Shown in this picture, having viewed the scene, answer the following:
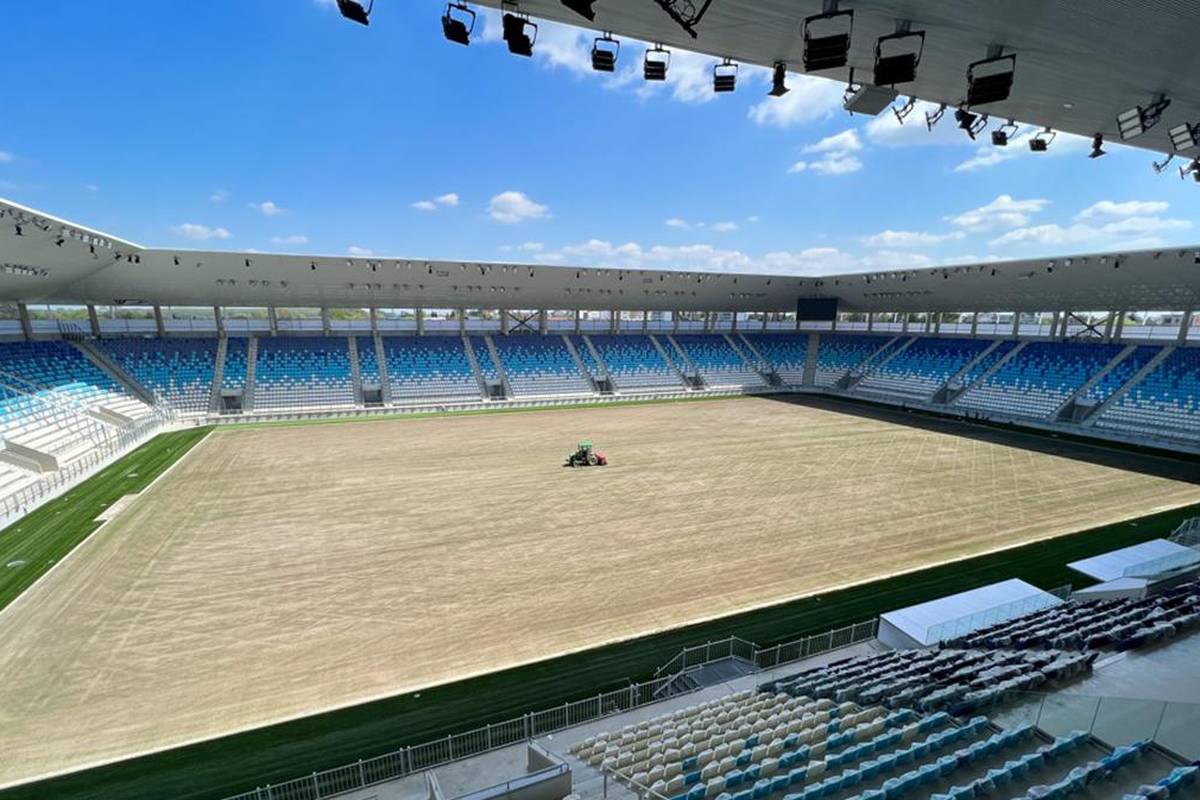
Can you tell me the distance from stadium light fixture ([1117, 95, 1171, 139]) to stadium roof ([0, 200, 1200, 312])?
80.7 ft

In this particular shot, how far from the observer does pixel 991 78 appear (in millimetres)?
7926

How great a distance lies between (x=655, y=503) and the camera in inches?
779

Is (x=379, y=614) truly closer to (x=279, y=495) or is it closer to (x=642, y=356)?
(x=279, y=495)

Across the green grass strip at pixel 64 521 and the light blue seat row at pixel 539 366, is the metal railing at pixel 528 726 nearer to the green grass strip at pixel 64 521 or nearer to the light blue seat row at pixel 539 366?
the green grass strip at pixel 64 521

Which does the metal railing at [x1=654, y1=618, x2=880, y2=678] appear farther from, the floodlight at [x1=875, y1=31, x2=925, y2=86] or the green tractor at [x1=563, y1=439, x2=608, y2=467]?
the green tractor at [x1=563, y1=439, x2=608, y2=467]

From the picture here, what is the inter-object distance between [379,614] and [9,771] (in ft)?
19.3

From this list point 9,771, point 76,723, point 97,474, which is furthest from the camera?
point 97,474

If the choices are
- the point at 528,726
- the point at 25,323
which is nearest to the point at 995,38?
the point at 528,726

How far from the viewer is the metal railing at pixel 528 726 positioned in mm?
7672

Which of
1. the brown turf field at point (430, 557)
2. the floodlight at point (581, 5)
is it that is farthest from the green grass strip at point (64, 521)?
the floodlight at point (581, 5)

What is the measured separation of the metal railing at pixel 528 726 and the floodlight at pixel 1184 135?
1200 centimetres

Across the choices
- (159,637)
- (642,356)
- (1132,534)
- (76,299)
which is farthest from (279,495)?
(642,356)

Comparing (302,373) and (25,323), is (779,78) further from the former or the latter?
(25,323)

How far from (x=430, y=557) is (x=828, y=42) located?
15.0 meters
